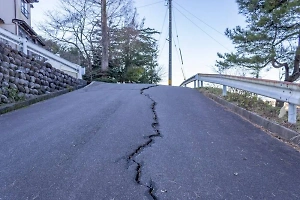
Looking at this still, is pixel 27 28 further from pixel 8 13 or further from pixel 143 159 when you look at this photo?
pixel 143 159

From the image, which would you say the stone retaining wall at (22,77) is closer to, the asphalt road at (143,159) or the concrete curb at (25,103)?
the concrete curb at (25,103)

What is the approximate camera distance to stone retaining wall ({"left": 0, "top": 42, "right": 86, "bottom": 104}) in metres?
5.86

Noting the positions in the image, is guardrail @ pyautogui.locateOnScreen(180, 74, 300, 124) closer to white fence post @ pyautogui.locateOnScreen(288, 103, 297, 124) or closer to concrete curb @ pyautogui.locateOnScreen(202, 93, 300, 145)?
white fence post @ pyautogui.locateOnScreen(288, 103, 297, 124)

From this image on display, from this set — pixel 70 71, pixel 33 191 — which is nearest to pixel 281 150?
pixel 33 191

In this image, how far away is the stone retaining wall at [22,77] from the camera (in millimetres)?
5859

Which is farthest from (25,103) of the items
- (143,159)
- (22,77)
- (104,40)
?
(104,40)

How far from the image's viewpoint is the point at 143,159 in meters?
2.75

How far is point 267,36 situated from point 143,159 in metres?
10.1

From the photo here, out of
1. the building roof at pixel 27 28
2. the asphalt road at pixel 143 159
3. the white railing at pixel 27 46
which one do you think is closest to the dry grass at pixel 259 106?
the asphalt road at pixel 143 159

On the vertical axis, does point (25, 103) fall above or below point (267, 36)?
below

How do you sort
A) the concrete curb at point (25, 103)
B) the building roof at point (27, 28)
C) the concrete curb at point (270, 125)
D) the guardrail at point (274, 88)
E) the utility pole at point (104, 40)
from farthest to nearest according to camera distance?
1. the utility pole at point (104, 40)
2. the building roof at point (27, 28)
3. the concrete curb at point (25, 103)
4. the guardrail at point (274, 88)
5. the concrete curb at point (270, 125)

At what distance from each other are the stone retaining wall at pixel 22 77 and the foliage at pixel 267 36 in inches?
329

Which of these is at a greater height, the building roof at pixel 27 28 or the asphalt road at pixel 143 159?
the building roof at pixel 27 28

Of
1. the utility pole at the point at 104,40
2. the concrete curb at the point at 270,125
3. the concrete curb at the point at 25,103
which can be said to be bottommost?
the concrete curb at the point at 270,125
